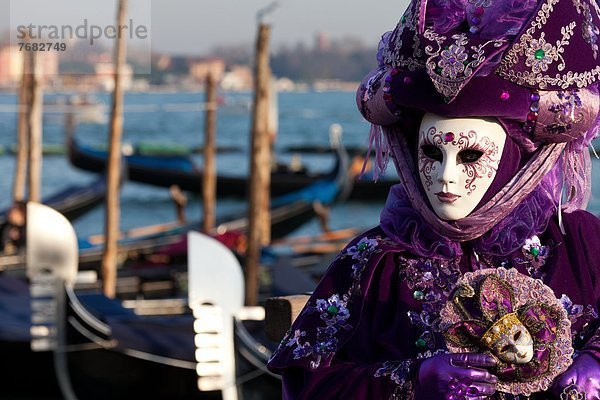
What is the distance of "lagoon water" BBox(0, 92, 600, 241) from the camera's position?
2700cm

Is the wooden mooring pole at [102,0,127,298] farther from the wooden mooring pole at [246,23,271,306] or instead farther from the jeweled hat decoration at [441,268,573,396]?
the jeweled hat decoration at [441,268,573,396]

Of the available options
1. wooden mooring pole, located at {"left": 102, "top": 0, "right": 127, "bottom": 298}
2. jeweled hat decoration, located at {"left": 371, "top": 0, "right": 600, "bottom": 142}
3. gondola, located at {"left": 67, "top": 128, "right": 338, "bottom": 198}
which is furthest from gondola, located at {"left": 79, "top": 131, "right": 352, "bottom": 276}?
jeweled hat decoration, located at {"left": 371, "top": 0, "right": 600, "bottom": 142}

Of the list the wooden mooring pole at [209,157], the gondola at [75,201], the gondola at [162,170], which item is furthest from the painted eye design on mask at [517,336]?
the gondola at [162,170]

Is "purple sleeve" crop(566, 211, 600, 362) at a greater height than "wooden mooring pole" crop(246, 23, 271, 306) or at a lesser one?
greater

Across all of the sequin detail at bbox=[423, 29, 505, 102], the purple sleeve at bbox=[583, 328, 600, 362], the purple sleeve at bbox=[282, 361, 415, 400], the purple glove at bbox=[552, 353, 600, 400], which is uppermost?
the sequin detail at bbox=[423, 29, 505, 102]

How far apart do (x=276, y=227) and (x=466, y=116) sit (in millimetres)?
14775

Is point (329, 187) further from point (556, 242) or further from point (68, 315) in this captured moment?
point (556, 242)

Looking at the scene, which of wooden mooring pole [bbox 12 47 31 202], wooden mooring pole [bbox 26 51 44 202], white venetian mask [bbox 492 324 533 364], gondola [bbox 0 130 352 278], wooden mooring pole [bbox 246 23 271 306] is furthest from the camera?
wooden mooring pole [bbox 12 47 31 202]

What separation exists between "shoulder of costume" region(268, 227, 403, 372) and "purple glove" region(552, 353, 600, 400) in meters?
0.30

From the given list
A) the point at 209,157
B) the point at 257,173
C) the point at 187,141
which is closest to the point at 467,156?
the point at 257,173

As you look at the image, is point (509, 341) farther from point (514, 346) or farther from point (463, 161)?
point (463, 161)

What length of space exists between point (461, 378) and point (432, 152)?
0.33 meters

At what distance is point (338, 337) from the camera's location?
5.58 feet

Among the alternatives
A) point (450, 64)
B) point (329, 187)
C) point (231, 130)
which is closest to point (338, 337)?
point (450, 64)
